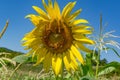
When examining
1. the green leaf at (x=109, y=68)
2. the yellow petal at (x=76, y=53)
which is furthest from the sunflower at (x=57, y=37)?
the green leaf at (x=109, y=68)

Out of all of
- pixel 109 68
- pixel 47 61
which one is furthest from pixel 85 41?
pixel 109 68

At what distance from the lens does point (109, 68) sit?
13.3 ft

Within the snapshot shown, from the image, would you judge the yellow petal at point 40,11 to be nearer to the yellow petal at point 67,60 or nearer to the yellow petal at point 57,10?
the yellow petal at point 57,10

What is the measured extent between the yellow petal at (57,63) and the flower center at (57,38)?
0.04 metres

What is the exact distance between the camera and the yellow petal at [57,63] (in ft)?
8.43

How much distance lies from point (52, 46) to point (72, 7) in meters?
0.28

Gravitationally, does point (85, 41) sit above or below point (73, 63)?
above

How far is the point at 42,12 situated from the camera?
2588 millimetres

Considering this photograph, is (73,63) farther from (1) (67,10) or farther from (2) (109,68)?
(2) (109,68)

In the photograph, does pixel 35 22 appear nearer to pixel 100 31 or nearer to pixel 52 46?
pixel 52 46

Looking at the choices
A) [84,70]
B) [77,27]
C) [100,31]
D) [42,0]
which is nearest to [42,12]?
[42,0]

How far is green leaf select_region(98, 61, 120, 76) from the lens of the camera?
12.8 feet

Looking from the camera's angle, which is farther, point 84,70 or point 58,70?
point 84,70

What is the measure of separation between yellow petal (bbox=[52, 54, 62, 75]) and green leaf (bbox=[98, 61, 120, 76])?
1.31 metres
